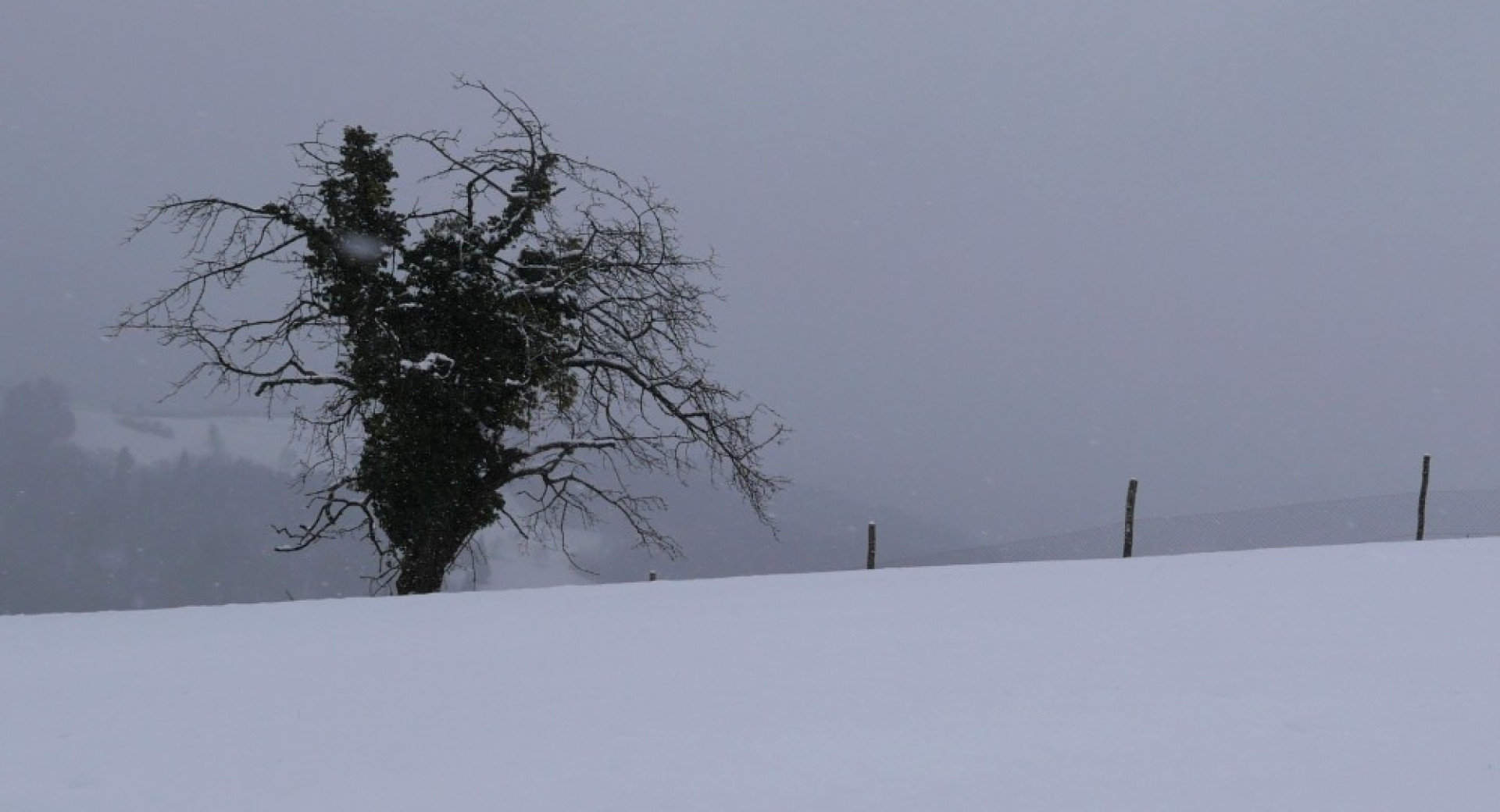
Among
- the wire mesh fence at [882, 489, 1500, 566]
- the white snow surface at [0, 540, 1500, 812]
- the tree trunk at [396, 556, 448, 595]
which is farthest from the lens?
the wire mesh fence at [882, 489, 1500, 566]

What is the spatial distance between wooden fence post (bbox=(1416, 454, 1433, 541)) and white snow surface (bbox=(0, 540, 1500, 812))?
10.1 metres

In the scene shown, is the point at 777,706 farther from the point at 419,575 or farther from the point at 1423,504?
the point at 1423,504

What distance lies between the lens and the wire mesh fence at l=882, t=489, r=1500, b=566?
18.7m

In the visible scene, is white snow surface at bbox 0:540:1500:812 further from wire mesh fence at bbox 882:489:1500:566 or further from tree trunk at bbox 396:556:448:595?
wire mesh fence at bbox 882:489:1500:566

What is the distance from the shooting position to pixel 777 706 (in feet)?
18.6

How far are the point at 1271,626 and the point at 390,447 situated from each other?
10.9m

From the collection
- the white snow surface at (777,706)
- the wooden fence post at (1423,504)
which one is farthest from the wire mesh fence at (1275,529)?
the white snow surface at (777,706)

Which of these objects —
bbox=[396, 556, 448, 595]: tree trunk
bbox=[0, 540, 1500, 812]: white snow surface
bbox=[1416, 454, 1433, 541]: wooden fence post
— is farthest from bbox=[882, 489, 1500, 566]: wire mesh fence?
bbox=[0, 540, 1500, 812]: white snow surface

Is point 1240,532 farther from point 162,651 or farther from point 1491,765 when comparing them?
point 162,651

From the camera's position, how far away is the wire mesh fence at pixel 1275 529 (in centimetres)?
1867

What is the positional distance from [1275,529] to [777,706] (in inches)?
678

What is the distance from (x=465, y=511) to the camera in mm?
15195

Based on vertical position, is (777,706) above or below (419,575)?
above

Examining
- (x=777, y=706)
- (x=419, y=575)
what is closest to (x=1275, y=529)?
(x=419, y=575)
